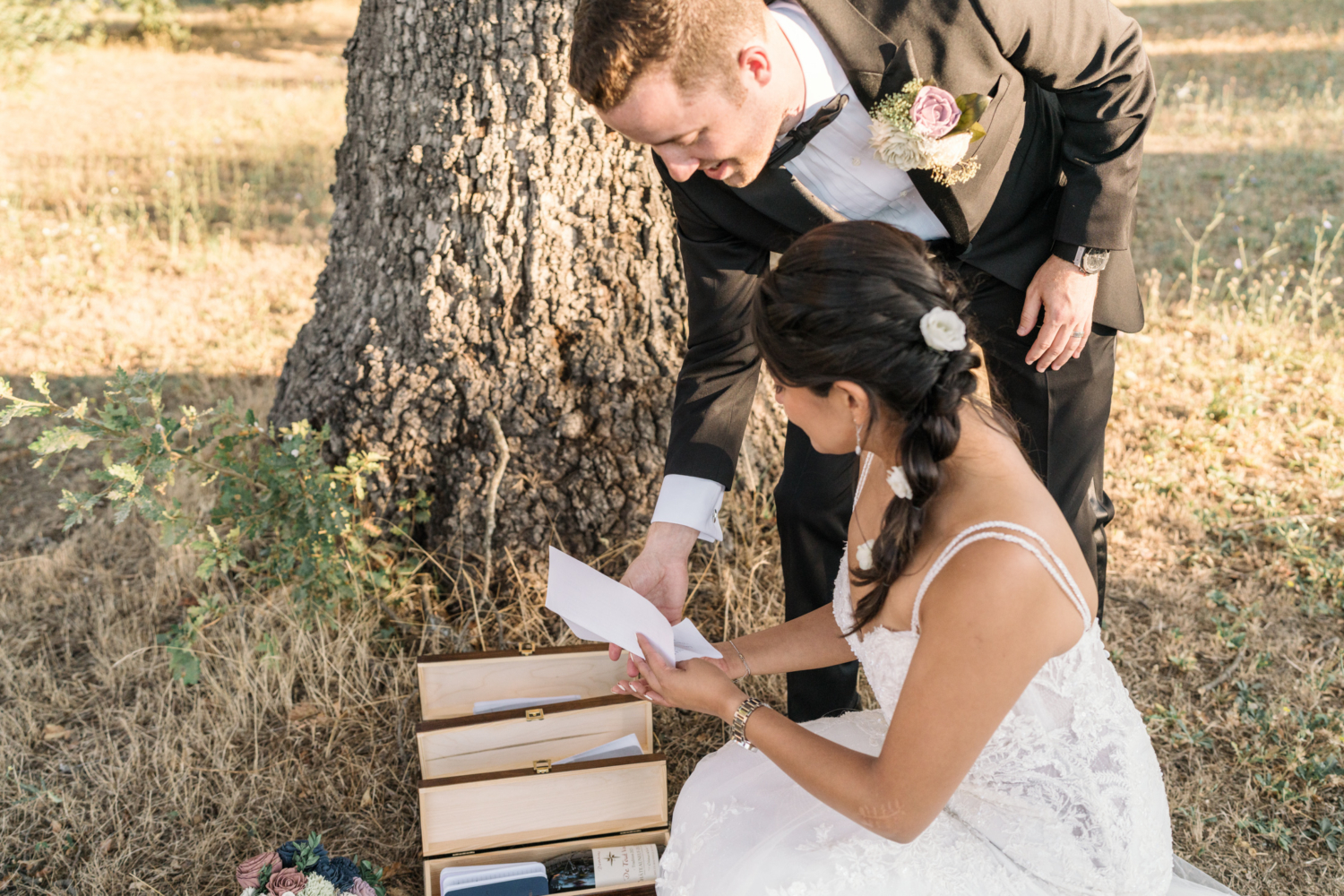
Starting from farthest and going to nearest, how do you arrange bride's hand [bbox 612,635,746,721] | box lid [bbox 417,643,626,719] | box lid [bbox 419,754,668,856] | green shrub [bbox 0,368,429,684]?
green shrub [bbox 0,368,429,684]
box lid [bbox 417,643,626,719]
box lid [bbox 419,754,668,856]
bride's hand [bbox 612,635,746,721]

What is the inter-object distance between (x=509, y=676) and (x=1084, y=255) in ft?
5.73

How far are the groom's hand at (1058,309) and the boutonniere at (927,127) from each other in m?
0.37

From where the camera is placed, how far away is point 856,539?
6.72 feet

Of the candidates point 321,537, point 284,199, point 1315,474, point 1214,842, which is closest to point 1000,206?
point 1214,842

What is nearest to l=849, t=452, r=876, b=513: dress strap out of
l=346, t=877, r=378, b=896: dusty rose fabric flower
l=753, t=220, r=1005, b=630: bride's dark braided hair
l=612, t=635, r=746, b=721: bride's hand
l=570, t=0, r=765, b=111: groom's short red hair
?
l=753, t=220, r=1005, b=630: bride's dark braided hair

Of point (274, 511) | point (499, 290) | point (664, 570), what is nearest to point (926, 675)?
point (664, 570)

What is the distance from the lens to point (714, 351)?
2.48 m

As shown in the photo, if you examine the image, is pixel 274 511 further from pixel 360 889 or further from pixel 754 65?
pixel 754 65

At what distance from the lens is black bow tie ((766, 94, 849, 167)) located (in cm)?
196

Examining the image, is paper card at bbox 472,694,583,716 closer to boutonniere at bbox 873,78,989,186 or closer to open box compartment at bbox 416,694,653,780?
open box compartment at bbox 416,694,653,780

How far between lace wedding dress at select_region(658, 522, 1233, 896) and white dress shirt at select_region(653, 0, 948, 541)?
64 centimetres

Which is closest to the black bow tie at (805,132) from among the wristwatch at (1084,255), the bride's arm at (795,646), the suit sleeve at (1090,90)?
the suit sleeve at (1090,90)

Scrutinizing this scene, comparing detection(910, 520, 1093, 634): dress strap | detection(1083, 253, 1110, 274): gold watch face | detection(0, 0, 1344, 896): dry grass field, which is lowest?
detection(0, 0, 1344, 896): dry grass field

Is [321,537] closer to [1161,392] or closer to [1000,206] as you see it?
[1000,206]
